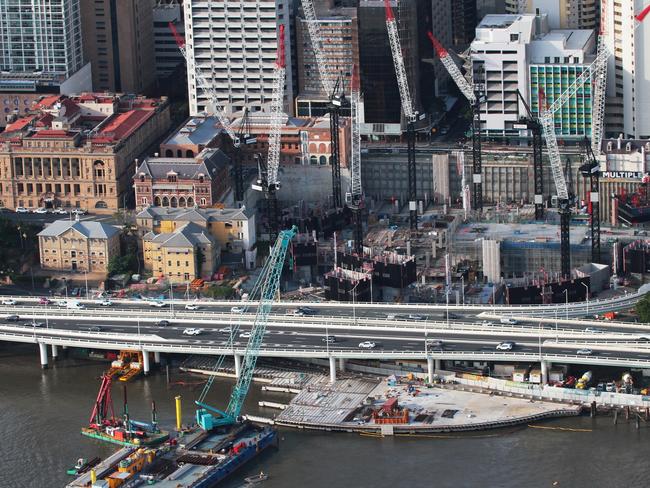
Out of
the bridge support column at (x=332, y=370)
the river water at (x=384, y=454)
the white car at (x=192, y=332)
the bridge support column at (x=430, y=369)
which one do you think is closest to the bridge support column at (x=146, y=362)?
the white car at (x=192, y=332)

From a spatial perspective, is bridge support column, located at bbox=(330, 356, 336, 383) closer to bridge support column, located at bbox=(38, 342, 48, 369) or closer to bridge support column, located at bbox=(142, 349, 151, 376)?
bridge support column, located at bbox=(142, 349, 151, 376)

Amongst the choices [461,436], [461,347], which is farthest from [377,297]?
[461,436]

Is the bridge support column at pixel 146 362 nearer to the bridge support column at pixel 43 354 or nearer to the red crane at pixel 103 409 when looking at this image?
the bridge support column at pixel 43 354

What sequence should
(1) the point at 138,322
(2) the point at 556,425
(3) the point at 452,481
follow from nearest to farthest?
(3) the point at 452,481 < (2) the point at 556,425 < (1) the point at 138,322

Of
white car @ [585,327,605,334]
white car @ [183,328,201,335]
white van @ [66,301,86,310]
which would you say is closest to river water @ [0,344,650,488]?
white car @ [183,328,201,335]

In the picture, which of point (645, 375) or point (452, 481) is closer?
point (452, 481)

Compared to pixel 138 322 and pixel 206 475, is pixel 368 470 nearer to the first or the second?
pixel 206 475
